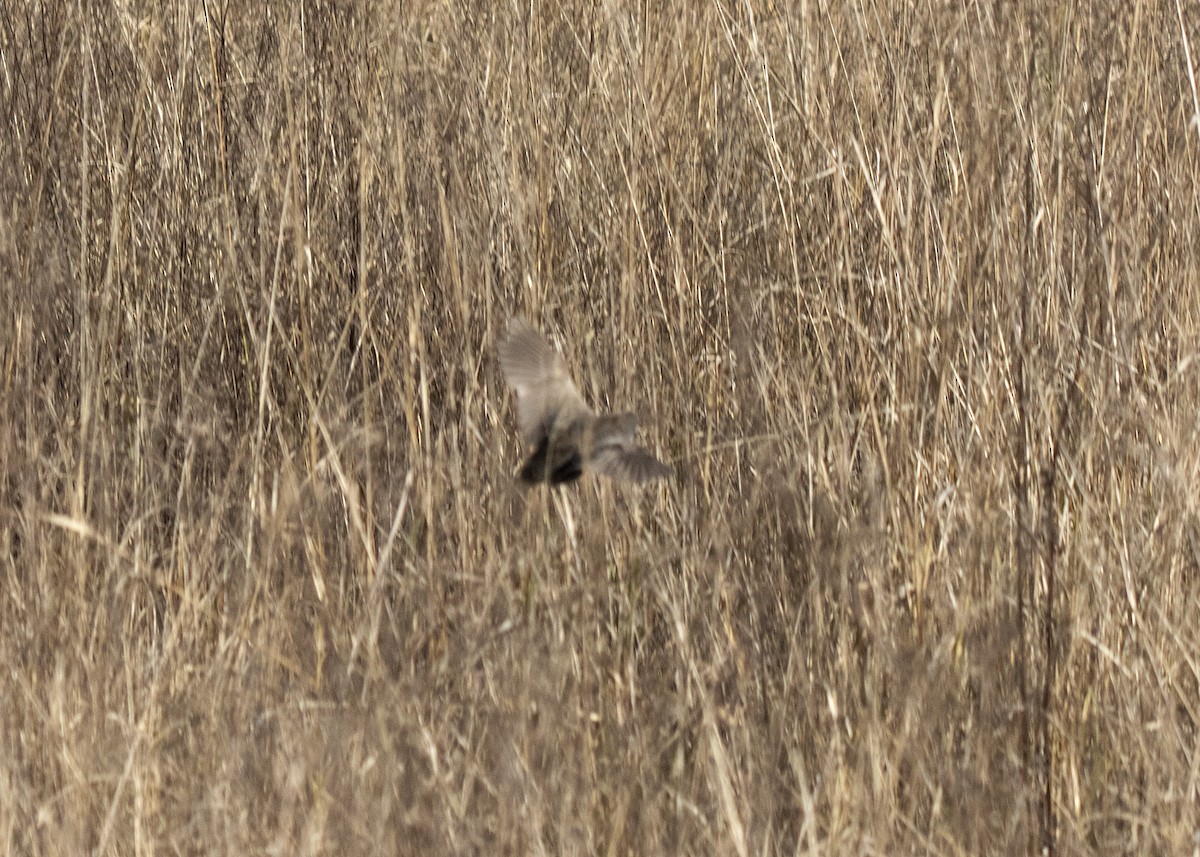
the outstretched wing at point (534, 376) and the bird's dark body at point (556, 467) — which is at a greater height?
the outstretched wing at point (534, 376)

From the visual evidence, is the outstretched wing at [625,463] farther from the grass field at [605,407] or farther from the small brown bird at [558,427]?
the grass field at [605,407]

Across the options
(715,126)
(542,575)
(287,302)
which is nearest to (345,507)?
(542,575)

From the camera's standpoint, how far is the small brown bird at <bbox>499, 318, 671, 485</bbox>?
148 centimetres

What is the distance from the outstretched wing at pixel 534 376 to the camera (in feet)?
5.32

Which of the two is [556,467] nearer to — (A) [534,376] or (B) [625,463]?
(B) [625,463]

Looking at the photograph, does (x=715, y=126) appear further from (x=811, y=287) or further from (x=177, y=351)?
(x=177, y=351)

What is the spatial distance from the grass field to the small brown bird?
0.14 m

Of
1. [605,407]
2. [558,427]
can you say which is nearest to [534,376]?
[558,427]

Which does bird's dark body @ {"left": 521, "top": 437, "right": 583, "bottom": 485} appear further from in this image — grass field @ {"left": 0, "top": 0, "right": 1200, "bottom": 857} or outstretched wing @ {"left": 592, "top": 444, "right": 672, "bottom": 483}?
grass field @ {"left": 0, "top": 0, "right": 1200, "bottom": 857}

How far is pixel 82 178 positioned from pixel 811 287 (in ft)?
3.14

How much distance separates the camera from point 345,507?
1.96 metres

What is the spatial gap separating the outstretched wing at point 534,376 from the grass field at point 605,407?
14 cm

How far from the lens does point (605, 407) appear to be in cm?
209

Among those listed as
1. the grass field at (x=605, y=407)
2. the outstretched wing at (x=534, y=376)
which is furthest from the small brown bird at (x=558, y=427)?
the grass field at (x=605, y=407)
